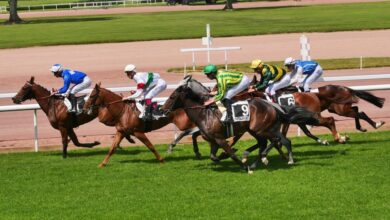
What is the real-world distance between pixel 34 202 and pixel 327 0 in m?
76.1

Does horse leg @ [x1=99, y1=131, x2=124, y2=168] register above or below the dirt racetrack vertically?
above

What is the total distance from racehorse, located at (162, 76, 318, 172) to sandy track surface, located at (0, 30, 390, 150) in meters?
4.08

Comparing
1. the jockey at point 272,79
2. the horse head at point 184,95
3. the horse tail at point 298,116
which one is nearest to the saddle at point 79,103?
the horse head at point 184,95

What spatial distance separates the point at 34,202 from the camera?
11.0 metres

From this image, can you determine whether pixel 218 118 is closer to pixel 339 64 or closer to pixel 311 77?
pixel 311 77

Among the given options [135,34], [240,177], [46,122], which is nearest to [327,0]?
[135,34]

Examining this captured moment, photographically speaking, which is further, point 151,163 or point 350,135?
point 350,135

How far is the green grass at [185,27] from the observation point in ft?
148

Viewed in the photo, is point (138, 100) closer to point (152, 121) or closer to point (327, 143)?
point (152, 121)

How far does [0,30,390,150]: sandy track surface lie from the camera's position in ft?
59.4

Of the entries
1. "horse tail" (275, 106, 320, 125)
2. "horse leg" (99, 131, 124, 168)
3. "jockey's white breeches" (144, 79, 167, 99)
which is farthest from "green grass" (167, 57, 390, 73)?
"horse tail" (275, 106, 320, 125)

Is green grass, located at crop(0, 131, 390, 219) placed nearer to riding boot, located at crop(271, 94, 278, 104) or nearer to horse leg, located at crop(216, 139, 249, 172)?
horse leg, located at crop(216, 139, 249, 172)

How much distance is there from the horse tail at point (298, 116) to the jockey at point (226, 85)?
2.67 ft

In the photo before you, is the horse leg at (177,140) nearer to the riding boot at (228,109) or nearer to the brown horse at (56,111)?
the brown horse at (56,111)
